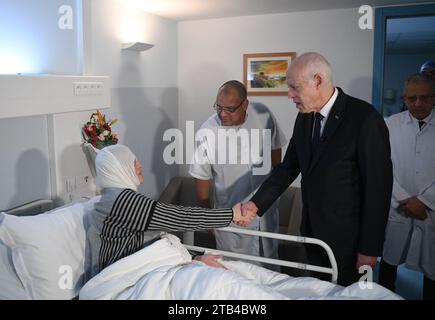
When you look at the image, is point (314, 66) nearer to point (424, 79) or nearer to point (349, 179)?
point (349, 179)

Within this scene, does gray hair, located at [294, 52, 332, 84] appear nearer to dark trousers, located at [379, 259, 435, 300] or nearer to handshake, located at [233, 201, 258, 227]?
handshake, located at [233, 201, 258, 227]

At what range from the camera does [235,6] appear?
3.34 m

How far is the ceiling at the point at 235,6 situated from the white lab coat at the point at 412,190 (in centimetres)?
113

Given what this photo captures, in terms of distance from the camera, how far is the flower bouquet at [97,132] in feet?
9.08

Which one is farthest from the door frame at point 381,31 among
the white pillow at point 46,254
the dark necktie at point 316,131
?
the white pillow at point 46,254

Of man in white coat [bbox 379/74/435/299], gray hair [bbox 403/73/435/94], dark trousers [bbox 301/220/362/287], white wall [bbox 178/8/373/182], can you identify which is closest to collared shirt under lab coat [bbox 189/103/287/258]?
dark trousers [bbox 301/220/362/287]

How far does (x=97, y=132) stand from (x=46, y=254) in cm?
105

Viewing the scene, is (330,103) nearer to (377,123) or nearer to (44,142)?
(377,123)

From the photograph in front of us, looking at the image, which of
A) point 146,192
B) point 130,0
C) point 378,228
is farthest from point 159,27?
point 378,228

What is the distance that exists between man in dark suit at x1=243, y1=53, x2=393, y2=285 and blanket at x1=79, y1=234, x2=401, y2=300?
1.10ft

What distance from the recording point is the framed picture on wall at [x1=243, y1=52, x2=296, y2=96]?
147 inches

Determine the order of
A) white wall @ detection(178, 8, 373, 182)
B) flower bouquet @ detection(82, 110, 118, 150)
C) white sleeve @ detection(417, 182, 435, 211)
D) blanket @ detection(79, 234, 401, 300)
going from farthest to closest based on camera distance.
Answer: white wall @ detection(178, 8, 373, 182), flower bouquet @ detection(82, 110, 118, 150), white sleeve @ detection(417, 182, 435, 211), blanket @ detection(79, 234, 401, 300)

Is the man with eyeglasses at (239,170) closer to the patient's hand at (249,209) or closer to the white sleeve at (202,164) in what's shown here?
the white sleeve at (202,164)

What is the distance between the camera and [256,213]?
230 cm
